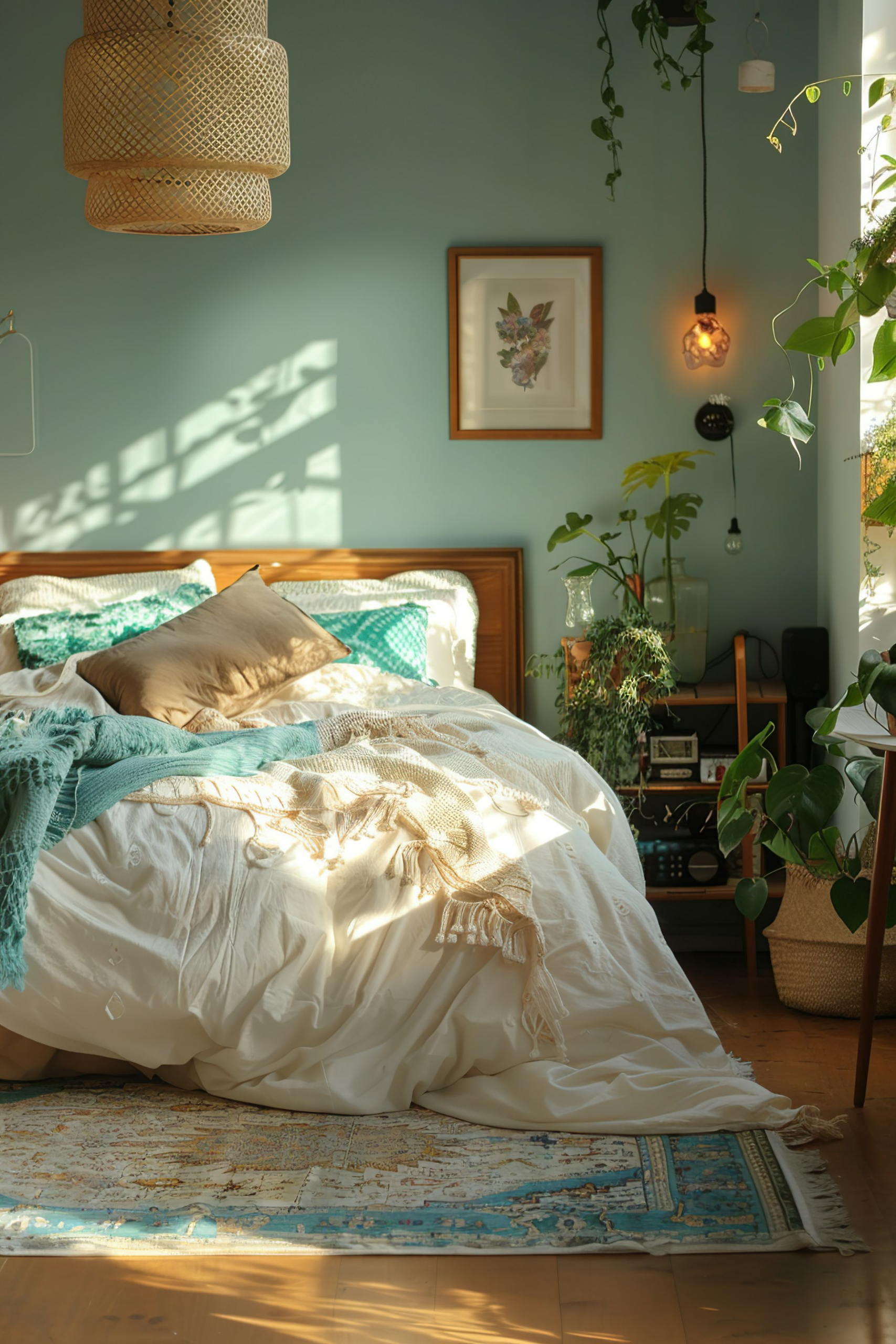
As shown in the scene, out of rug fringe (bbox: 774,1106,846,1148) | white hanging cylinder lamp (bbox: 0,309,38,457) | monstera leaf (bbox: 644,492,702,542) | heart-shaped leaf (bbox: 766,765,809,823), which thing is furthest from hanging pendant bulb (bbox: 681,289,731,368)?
rug fringe (bbox: 774,1106,846,1148)

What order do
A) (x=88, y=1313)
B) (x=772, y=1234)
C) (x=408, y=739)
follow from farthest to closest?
(x=408, y=739)
(x=772, y=1234)
(x=88, y=1313)

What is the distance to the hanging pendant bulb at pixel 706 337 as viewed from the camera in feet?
13.3

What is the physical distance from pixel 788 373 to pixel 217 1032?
290 cm

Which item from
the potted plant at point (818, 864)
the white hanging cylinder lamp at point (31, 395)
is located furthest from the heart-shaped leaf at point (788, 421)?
the white hanging cylinder lamp at point (31, 395)

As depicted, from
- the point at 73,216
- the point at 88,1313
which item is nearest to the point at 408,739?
the point at 88,1313

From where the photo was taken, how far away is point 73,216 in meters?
4.23

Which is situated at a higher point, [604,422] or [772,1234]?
[604,422]

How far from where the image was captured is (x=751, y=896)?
2863 mm

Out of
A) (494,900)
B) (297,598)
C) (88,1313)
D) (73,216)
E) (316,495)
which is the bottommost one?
(88,1313)

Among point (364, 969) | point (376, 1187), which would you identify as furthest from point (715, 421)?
point (376, 1187)

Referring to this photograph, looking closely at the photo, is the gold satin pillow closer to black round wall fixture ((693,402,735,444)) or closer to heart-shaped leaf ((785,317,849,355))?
→ black round wall fixture ((693,402,735,444))

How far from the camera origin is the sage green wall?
4.13 m

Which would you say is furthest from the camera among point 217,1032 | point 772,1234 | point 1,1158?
point 217,1032

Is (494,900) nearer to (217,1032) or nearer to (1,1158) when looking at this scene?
(217,1032)
